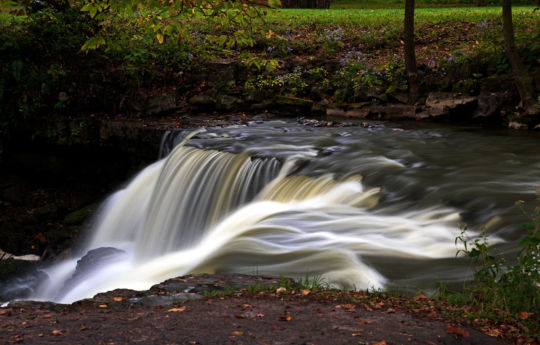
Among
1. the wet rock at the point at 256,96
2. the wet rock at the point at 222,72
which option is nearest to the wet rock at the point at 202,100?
the wet rock at the point at 222,72

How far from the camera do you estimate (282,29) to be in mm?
21406

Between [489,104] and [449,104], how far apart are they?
37.8 inches

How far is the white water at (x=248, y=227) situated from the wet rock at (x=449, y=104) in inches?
199

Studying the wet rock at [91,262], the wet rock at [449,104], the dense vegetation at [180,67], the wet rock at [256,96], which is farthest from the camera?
the wet rock at [256,96]

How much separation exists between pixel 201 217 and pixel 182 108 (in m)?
6.54

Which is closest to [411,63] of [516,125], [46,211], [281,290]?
[516,125]

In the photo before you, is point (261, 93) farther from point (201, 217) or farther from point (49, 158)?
point (201, 217)

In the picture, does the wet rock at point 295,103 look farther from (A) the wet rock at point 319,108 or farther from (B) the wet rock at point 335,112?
(B) the wet rock at point 335,112

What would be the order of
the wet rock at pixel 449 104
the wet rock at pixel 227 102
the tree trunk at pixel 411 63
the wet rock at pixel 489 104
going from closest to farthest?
the wet rock at pixel 489 104 < the wet rock at pixel 449 104 < the tree trunk at pixel 411 63 < the wet rock at pixel 227 102

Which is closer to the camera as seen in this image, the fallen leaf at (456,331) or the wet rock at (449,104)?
the fallen leaf at (456,331)

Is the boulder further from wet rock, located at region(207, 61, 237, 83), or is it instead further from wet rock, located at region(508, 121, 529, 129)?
wet rock, located at region(508, 121, 529, 129)

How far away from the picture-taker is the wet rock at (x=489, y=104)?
13.3 metres

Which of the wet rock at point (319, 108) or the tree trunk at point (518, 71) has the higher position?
the tree trunk at point (518, 71)

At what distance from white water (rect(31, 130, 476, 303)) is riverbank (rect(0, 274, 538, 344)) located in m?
0.75
